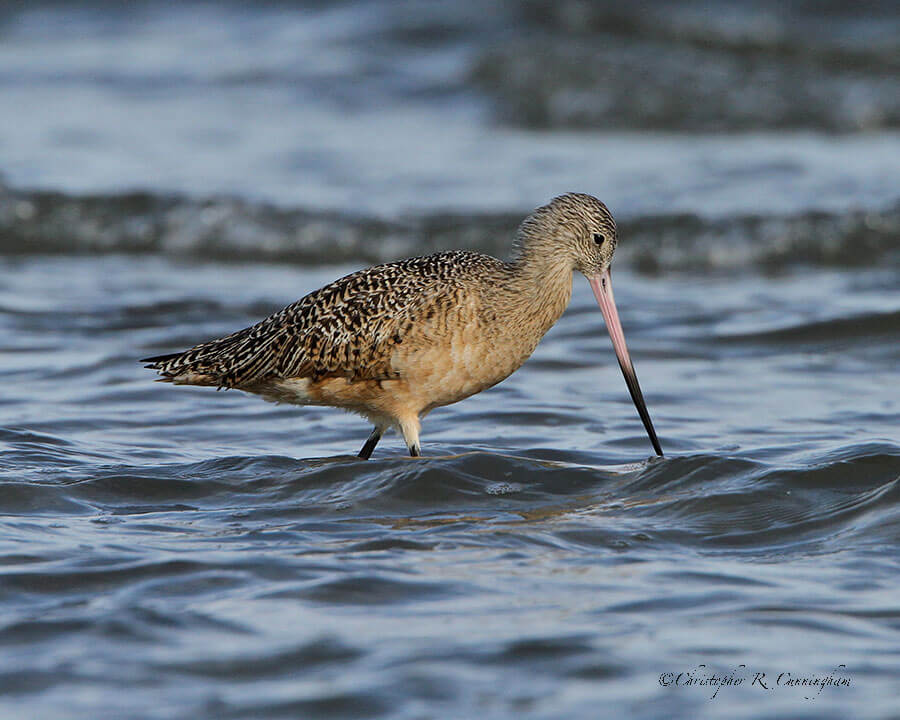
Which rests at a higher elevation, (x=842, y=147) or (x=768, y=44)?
(x=768, y=44)

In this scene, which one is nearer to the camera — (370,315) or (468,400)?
(370,315)

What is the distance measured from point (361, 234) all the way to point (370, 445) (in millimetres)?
5922

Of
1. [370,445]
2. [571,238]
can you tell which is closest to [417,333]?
[370,445]

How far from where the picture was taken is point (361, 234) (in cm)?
1254

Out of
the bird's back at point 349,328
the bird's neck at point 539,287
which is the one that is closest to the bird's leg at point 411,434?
the bird's back at point 349,328

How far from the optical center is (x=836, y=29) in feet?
56.7

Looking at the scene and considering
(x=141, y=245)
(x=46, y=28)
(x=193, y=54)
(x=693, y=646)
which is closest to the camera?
(x=693, y=646)

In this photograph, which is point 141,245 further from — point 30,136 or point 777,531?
point 777,531

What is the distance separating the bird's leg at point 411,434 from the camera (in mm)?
6602

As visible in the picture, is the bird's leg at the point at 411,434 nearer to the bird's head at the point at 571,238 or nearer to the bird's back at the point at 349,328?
the bird's back at the point at 349,328

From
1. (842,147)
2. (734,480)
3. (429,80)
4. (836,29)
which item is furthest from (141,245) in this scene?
(836,29)

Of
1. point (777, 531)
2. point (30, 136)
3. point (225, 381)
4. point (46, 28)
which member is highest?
point (46, 28)

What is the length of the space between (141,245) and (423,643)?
899cm
